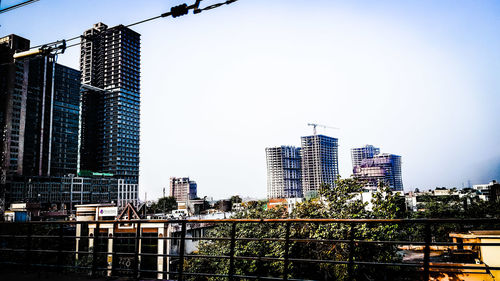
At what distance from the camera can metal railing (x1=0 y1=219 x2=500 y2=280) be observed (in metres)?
3.98

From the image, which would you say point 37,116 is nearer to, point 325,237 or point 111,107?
point 111,107

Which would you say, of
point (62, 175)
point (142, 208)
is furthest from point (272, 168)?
point (142, 208)

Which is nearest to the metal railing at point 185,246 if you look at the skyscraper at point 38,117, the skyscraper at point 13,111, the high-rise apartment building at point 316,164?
the skyscraper at point 13,111

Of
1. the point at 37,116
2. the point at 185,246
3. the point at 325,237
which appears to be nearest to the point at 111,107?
the point at 37,116

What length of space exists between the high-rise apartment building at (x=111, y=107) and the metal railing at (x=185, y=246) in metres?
121

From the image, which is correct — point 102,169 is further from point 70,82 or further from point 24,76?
point 24,76

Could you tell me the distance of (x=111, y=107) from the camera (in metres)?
153

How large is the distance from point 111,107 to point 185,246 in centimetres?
14384

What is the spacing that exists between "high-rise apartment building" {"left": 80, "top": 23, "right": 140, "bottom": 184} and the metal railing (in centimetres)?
12054

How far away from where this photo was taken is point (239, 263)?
57.7ft

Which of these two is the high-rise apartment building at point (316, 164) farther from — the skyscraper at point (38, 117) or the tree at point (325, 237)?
the tree at point (325, 237)

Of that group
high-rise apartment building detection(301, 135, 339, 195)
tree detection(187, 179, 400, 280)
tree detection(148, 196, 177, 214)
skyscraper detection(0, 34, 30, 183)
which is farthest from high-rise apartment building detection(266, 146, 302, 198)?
tree detection(187, 179, 400, 280)

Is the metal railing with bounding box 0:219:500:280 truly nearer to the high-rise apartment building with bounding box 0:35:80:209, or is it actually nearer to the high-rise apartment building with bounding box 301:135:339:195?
the high-rise apartment building with bounding box 0:35:80:209

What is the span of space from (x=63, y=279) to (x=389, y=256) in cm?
1352
